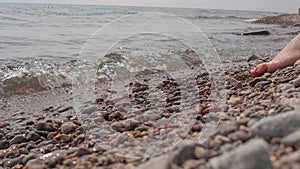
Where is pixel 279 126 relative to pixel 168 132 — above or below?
above

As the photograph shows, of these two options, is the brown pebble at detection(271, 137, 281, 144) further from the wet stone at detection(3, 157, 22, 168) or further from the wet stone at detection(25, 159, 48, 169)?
the wet stone at detection(3, 157, 22, 168)

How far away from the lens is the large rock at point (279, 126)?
1347 millimetres

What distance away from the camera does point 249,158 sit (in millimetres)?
1192

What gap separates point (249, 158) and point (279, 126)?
10.7 inches

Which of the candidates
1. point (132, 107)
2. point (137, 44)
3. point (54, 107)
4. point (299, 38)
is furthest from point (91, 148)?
point (137, 44)

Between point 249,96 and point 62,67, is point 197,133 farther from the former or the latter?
point 62,67

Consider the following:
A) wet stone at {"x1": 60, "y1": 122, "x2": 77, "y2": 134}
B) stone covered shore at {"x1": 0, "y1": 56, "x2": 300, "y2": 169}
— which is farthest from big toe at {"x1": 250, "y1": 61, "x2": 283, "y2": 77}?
wet stone at {"x1": 60, "y1": 122, "x2": 77, "y2": 134}

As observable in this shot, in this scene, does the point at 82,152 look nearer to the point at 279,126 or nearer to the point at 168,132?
the point at 168,132

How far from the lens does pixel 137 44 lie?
9891mm

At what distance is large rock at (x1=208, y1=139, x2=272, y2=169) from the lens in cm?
118

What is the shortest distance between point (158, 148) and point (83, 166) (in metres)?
0.44

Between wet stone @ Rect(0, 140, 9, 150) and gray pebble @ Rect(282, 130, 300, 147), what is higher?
gray pebble @ Rect(282, 130, 300, 147)

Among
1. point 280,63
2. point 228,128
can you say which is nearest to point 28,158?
point 228,128

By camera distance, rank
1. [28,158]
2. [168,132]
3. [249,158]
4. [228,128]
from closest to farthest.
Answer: [249,158], [228,128], [168,132], [28,158]
